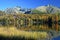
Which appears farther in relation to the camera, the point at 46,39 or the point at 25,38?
the point at 46,39

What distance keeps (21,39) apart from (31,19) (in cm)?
8790

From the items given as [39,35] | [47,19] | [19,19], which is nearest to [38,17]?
[47,19]

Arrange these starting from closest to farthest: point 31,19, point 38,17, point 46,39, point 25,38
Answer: point 25,38, point 46,39, point 31,19, point 38,17

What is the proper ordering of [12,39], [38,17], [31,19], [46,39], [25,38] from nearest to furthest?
[12,39]
[25,38]
[46,39]
[31,19]
[38,17]

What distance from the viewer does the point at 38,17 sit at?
116438mm

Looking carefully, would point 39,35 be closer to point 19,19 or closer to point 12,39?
point 12,39

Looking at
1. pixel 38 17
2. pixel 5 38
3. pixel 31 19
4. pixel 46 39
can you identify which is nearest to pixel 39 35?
pixel 46 39

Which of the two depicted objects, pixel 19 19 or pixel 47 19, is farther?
pixel 47 19

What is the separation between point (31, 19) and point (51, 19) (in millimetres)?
10037

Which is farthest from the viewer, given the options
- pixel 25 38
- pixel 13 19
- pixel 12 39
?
pixel 13 19

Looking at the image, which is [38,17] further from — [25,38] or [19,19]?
[25,38]

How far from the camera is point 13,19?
96438 millimetres

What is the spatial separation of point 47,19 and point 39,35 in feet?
281

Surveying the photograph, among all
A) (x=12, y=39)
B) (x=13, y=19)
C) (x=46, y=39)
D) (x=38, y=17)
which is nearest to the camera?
(x=12, y=39)
